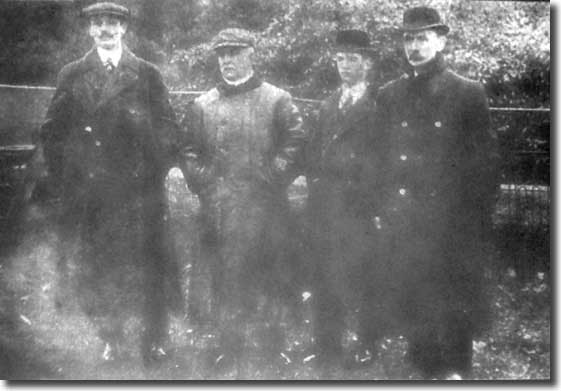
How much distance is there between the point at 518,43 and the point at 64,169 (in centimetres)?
244

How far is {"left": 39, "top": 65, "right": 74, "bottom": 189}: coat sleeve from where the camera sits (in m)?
3.28

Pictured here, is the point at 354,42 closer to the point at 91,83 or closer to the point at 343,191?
the point at 343,191

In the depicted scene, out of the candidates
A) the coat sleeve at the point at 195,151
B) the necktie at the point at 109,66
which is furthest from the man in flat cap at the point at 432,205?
the necktie at the point at 109,66

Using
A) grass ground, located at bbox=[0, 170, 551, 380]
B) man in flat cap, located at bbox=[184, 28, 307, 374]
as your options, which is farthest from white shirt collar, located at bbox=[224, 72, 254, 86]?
grass ground, located at bbox=[0, 170, 551, 380]

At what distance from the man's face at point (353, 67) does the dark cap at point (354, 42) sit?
3 cm

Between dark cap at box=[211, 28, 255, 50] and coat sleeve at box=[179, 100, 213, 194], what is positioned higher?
dark cap at box=[211, 28, 255, 50]

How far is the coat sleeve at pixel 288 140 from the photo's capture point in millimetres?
3215

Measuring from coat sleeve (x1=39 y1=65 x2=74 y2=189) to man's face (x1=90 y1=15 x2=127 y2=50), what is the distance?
210 mm

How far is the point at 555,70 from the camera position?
3.40m

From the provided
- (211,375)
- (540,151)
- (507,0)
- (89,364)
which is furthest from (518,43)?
(89,364)

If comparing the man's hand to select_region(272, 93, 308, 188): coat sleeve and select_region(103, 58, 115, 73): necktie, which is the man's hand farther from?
select_region(103, 58, 115, 73): necktie

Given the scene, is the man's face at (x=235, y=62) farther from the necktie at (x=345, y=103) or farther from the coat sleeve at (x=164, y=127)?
the necktie at (x=345, y=103)

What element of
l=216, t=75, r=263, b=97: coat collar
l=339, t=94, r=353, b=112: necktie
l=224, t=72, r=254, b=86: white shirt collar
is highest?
l=224, t=72, r=254, b=86: white shirt collar

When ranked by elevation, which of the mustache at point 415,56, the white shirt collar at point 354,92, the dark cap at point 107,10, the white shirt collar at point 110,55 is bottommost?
the white shirt collar at point 354,92
